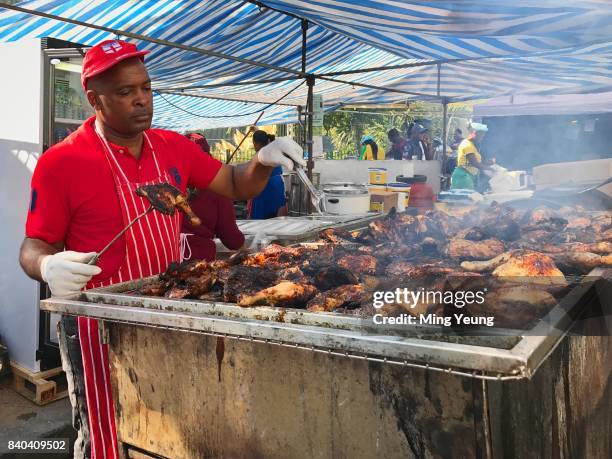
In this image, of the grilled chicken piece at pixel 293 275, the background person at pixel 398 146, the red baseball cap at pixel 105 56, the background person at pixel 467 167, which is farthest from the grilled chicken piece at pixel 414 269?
the background person at pixel 398 146

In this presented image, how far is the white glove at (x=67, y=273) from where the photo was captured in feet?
7.13

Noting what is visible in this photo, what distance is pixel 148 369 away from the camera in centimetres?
221

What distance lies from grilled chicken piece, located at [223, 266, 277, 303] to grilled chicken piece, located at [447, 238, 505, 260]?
99 centimetres

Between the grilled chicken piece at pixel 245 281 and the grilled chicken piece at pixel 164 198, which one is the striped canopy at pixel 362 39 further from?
the grilled chicken piece at pixel 245 281

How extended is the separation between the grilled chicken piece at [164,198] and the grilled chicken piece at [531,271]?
1409 mm

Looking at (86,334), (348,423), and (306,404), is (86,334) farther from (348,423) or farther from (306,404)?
(348,423)

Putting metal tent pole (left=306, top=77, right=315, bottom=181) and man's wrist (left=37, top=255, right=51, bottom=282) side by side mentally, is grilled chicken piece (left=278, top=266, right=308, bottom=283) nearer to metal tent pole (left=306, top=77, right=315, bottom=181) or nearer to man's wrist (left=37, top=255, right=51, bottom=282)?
man's wrist (left=37, top=255, right=51, bottom=282)

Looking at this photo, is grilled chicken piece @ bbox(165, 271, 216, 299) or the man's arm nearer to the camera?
grilled chicken piece @ bbox(165, 271, 216, 299)

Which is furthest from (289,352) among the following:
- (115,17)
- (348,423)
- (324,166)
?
(324,166)

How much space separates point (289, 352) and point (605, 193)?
387 centimetres

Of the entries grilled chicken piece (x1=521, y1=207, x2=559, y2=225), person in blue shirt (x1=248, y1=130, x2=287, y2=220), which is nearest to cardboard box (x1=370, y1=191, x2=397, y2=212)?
person in blue shirt (x1=248, y1=130, x2=287, y2=220)

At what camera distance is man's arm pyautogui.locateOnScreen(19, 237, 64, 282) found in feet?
8.08

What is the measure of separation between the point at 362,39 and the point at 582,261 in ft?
16.2

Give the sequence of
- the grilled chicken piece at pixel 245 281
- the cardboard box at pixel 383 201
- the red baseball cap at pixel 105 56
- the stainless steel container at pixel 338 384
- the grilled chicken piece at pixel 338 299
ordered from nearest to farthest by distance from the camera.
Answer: the stainless steel container at pixel 338 384 < the grilled chicken piece at pixel 338 299 < the grilled chicken piece at pixel 245 281 < the red baseball cap at pixel 105 56 < the cardboard box at pixel 383 201
